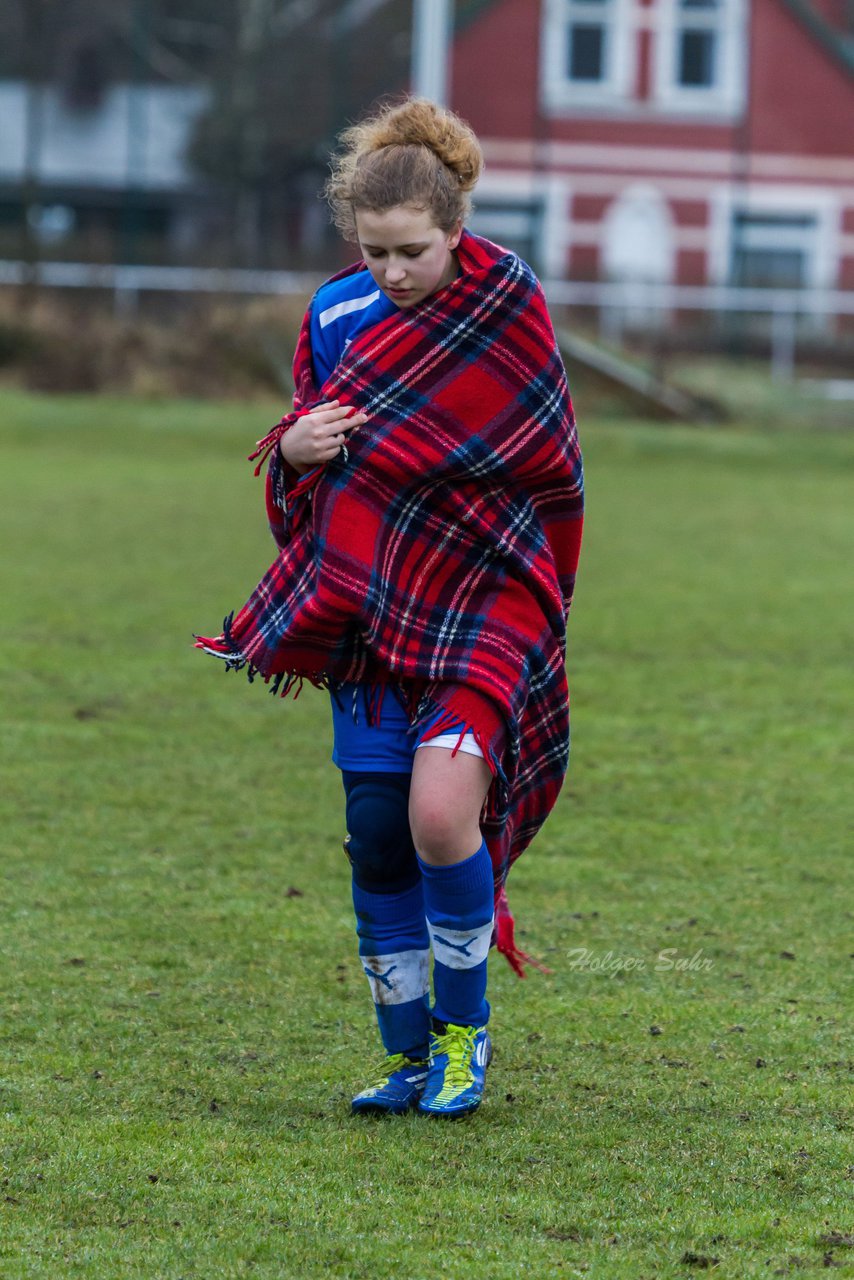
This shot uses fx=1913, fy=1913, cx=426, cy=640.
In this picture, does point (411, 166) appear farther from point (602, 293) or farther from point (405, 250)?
point (602, 293)

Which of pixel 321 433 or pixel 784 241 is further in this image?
pixel 784 241

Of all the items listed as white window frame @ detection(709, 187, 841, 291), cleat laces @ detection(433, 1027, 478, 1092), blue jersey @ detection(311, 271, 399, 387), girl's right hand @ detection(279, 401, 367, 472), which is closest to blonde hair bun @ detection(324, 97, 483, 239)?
blue jersey @ detection(311, 271, 399, 387)

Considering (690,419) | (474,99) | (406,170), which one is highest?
(474,99)

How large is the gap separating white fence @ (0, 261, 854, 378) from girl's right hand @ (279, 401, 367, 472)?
21392 mm

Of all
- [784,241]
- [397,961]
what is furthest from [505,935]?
[784,241]

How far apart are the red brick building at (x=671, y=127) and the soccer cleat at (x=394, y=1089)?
29.9m

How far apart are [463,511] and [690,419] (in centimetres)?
2039

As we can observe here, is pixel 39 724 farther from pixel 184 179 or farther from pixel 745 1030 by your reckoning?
pixel 184 179

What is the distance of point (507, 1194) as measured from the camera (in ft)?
10.5

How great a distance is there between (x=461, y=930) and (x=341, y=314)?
3.94 ft

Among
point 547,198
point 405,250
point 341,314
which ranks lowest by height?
point 341,314

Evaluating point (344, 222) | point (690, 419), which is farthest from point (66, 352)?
point (344, 222)

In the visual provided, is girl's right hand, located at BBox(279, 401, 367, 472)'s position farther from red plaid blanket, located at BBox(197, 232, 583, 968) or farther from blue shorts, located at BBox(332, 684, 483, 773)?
blue shorts, located at BBox(332, 684, 483, 773)

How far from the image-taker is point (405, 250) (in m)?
3.46
